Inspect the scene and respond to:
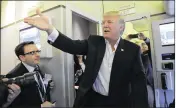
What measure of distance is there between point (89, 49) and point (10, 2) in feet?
3.44

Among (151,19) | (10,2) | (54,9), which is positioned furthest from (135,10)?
(10,2)

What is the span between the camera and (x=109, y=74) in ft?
4.06

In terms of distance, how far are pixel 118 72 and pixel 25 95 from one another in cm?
68

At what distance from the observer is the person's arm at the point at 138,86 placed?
1.26 m

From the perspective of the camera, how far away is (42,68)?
175 centimetres

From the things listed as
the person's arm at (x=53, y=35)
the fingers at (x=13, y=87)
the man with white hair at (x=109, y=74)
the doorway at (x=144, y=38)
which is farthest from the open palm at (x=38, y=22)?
the doorway at (x=144, y=38)

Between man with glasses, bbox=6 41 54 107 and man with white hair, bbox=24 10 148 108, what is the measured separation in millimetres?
364

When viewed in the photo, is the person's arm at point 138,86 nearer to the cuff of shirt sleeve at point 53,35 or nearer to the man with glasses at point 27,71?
the cuff of shirt sleeve at point 53,35

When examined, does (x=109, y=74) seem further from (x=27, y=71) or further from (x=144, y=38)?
(x=144, y=38)

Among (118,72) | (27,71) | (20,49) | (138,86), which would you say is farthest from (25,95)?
(138,86)

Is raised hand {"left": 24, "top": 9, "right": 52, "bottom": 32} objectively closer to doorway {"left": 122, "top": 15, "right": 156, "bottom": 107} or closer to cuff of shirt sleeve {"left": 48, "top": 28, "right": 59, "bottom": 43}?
cuff of shirt sleeve {"left": 48, "top": 28, "right": 59, "bottom": 43}

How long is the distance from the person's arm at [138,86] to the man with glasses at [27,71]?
27.2 inches

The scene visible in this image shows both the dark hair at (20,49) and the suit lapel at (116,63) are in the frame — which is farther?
the dark hair at (20,49)

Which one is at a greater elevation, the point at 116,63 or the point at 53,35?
the point at 53,35
